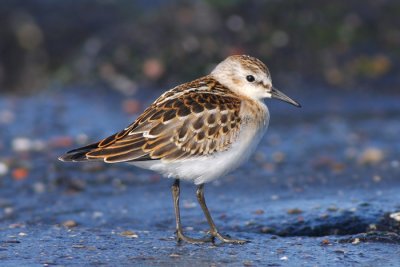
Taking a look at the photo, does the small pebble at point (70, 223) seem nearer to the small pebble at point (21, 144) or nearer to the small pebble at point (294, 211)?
the small pebble at point (294, 211)

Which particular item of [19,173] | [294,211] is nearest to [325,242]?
[294,211]

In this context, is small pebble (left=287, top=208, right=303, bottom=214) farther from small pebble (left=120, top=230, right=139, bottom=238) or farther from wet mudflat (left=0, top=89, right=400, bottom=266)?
small pebble (left=120, top=230, right=139, bottom=238)

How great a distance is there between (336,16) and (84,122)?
5.36 metres

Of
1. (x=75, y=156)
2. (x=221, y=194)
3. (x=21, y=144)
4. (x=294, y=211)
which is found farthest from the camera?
(x=21, y=144)


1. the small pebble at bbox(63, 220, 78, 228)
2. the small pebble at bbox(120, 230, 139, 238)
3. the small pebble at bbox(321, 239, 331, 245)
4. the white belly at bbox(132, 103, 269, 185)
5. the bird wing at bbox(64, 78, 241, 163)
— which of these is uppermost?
the bird wing at bbox(64, 78, 241, 163)

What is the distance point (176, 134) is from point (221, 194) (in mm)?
2496

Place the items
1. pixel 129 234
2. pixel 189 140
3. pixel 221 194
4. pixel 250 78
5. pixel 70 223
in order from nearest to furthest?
pixel 189 140
pixel 129 234
pixel 250 78
pixel 70 223
pixel 221 194

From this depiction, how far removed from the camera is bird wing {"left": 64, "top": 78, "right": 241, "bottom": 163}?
273 inches

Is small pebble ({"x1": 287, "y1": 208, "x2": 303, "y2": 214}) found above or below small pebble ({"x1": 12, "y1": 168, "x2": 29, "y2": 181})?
below

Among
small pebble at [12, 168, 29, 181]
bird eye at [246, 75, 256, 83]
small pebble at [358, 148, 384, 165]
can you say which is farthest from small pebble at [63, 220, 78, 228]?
small pebble at [358, 148, 384, 165]

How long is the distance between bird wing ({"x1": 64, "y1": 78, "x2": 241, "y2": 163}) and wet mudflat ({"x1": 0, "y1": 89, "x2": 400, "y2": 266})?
775mm

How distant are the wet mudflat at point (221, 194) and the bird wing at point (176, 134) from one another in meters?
0.78

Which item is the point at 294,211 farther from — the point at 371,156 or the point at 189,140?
the point at 371,156

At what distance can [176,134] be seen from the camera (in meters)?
7.04
